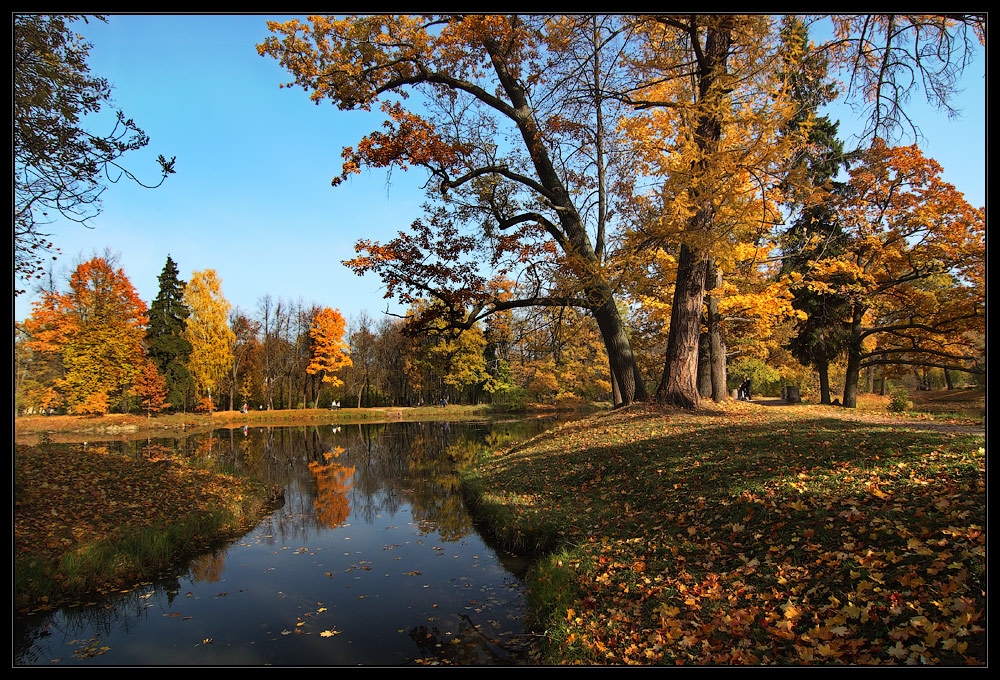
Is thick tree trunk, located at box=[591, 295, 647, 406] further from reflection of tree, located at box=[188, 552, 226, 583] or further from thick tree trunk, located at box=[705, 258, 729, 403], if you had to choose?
reflection of tree, located at box=[188, 552, 226, 583]

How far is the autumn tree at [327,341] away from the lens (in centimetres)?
4047

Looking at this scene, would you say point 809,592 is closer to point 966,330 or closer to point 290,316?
point 966,330

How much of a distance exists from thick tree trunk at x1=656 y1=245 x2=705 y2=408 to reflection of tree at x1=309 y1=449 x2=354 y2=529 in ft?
27.4

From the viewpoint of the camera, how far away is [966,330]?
16797 millimetres

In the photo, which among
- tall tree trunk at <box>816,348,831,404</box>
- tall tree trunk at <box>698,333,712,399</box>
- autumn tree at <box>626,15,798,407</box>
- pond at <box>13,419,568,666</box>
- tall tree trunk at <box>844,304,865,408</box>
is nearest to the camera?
pond at <box>13,419,568,666</box>

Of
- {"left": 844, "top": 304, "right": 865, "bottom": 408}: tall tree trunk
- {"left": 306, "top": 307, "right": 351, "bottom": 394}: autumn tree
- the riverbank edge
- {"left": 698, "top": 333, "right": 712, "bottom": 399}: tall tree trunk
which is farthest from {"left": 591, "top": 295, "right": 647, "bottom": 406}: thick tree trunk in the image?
{"left": 306, "top": 307, "right": 351, "bottom": 394}: autumn tree

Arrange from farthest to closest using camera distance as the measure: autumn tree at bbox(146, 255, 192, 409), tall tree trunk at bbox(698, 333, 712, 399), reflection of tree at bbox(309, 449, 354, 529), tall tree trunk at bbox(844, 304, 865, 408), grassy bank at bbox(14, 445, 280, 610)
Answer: autumn tree at bbox(146, 255, 192, 409) < tall tree trunk at bbox(844, 304, 865, 408) < tall tree trunk at bbox(698, 333, 712, 399) < reflection of tree at bbox(309, 449, 354, 529) < grassy bank at bbox(14, 445, 280, 610)

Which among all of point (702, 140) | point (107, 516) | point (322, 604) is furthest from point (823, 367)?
point (107, 516)

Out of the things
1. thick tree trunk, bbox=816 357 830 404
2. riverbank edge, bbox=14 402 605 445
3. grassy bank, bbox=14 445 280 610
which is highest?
thick tree trunk, bbox=816 357 830 404

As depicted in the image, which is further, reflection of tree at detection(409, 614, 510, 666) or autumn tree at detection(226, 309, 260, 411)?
autumn tree at detection(226, 309, 260, 411)

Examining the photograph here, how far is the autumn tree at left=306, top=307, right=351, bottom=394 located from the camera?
133ft

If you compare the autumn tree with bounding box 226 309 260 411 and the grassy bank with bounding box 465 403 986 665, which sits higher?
the autumn tree with bounding box 226 309 260 411

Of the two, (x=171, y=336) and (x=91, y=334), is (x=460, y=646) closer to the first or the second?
(x=91, y=334)

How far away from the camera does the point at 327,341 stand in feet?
134
